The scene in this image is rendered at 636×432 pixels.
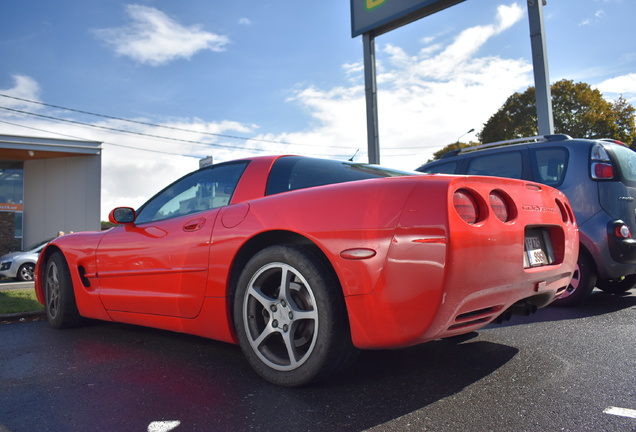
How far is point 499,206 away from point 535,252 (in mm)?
420

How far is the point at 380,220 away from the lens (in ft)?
7.22

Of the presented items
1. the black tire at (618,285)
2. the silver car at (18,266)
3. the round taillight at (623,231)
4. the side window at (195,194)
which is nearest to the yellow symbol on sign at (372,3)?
the black tire at (618,285)

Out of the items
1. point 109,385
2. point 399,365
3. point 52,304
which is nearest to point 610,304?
point 399,365

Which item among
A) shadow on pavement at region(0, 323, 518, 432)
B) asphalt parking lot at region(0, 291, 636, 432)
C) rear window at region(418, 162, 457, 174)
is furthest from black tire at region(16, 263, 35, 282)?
rear window at region(418, 162, 457, 174)

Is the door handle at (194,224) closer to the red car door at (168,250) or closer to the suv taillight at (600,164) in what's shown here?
the red car door at (168,250)

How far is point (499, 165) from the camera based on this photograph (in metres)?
5.52

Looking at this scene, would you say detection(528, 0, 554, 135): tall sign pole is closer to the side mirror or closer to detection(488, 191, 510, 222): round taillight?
detection(488, 191, 510, 222): round taillight

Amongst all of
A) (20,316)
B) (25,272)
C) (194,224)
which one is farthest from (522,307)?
(25,272)

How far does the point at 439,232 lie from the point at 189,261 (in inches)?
64.2

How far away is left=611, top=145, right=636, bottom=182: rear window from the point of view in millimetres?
4730

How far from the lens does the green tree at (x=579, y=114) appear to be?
106 ft

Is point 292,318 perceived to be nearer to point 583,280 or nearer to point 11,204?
point 583,280

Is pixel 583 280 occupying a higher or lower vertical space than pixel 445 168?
lower

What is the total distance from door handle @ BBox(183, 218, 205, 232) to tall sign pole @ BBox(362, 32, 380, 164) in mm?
9709
